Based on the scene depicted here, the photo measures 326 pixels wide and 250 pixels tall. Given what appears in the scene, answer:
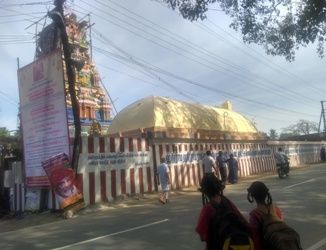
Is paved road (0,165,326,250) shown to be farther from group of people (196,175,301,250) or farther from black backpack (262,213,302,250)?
black backpack (262,213,302,250)

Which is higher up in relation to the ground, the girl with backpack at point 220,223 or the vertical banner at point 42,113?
the vertical banner at point 42,113

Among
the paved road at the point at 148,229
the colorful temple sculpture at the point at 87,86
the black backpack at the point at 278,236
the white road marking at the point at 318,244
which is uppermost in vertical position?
the colorful temple sculpture at the point at 87,86

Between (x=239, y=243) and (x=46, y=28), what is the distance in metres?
17.4

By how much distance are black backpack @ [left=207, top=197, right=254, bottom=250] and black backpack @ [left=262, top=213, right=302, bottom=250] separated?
0.45 ft

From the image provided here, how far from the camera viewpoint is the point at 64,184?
55.1ft

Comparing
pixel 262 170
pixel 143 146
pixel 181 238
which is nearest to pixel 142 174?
pixel 143 146

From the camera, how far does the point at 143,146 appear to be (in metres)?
21.8

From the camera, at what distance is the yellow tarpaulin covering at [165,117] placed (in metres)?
25.9

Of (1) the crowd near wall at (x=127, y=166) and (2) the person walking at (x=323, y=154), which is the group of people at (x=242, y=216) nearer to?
(1) the crowd near wall at (x=127, y=166)

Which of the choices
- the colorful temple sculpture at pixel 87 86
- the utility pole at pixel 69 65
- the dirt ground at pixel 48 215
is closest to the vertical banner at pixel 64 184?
the utility pole at pixel 69 65

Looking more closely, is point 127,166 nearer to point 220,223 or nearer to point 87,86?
point 220,223

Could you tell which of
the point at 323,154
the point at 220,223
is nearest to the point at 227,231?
the point at 220,223

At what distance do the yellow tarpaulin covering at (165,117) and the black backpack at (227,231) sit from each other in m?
20.7

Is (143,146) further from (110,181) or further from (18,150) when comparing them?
(18,150)
